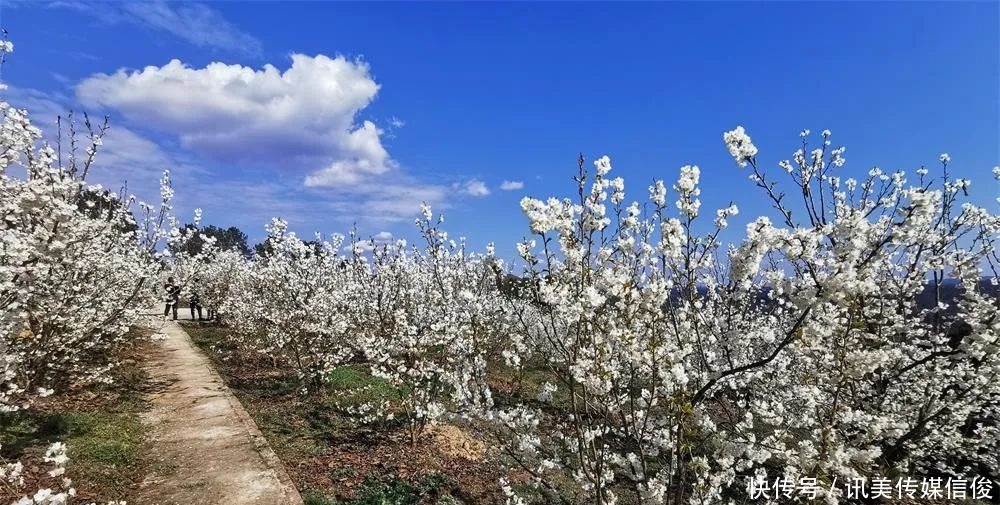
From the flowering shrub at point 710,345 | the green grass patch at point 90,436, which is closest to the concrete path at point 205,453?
the green grass patch at point 90,436

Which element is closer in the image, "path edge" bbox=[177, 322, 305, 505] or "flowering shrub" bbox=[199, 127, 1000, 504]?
"flowering shrub" bbox=[199, 127, 1000, 504]

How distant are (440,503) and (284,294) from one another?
685 cm

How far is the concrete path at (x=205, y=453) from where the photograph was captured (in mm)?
6750

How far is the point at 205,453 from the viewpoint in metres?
8.06

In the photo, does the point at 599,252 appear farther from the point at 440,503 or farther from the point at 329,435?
the point at 329,435

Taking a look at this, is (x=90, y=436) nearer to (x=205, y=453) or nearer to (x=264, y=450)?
(x=205, y=453)

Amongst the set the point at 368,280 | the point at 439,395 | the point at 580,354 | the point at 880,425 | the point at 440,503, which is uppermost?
the point at 368,280

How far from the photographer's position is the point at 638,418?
5.23 m

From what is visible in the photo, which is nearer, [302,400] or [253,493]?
[253,493]

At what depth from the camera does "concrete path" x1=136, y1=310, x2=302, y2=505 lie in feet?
22.1

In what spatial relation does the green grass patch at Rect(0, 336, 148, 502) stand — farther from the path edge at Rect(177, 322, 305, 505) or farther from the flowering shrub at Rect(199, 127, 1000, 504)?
the flowering shrub at Rect(199, 127, 1000, 504)

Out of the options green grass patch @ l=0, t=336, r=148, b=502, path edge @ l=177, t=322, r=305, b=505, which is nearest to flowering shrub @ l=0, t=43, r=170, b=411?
green grass patch @ l=0, t=336, r=148, b=502

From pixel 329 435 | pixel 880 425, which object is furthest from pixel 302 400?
pixel 880 425

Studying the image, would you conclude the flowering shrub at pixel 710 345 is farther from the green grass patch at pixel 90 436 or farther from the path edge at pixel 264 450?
the green grass patch at pixel 90 436
